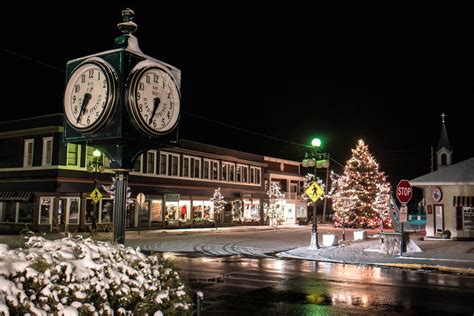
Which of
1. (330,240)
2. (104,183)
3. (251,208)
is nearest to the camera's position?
(330,240)

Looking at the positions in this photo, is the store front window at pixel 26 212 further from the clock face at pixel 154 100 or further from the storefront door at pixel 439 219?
the clock face at pixel 154 100

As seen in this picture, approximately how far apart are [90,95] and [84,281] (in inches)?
104

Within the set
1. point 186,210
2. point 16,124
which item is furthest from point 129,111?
point 186,210

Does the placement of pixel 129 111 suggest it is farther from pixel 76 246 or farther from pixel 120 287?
pixel 120 287

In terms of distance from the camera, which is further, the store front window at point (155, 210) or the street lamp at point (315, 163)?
the store front window at point (155, 210)

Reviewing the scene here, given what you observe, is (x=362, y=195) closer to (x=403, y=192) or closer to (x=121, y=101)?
(x=403, y=192)

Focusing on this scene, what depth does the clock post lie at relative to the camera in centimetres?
592

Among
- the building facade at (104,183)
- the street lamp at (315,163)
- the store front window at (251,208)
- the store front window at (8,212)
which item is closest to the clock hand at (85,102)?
the street lamp at (315,163)

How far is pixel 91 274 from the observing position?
4.37 metres

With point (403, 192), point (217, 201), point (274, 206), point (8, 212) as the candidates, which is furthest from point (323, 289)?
point (274, 206)

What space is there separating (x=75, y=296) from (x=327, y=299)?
7955 millimetres

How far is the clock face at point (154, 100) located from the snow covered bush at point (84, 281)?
164cm

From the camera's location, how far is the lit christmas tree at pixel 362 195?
48750 millimetres

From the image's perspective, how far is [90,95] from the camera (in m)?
6.10
